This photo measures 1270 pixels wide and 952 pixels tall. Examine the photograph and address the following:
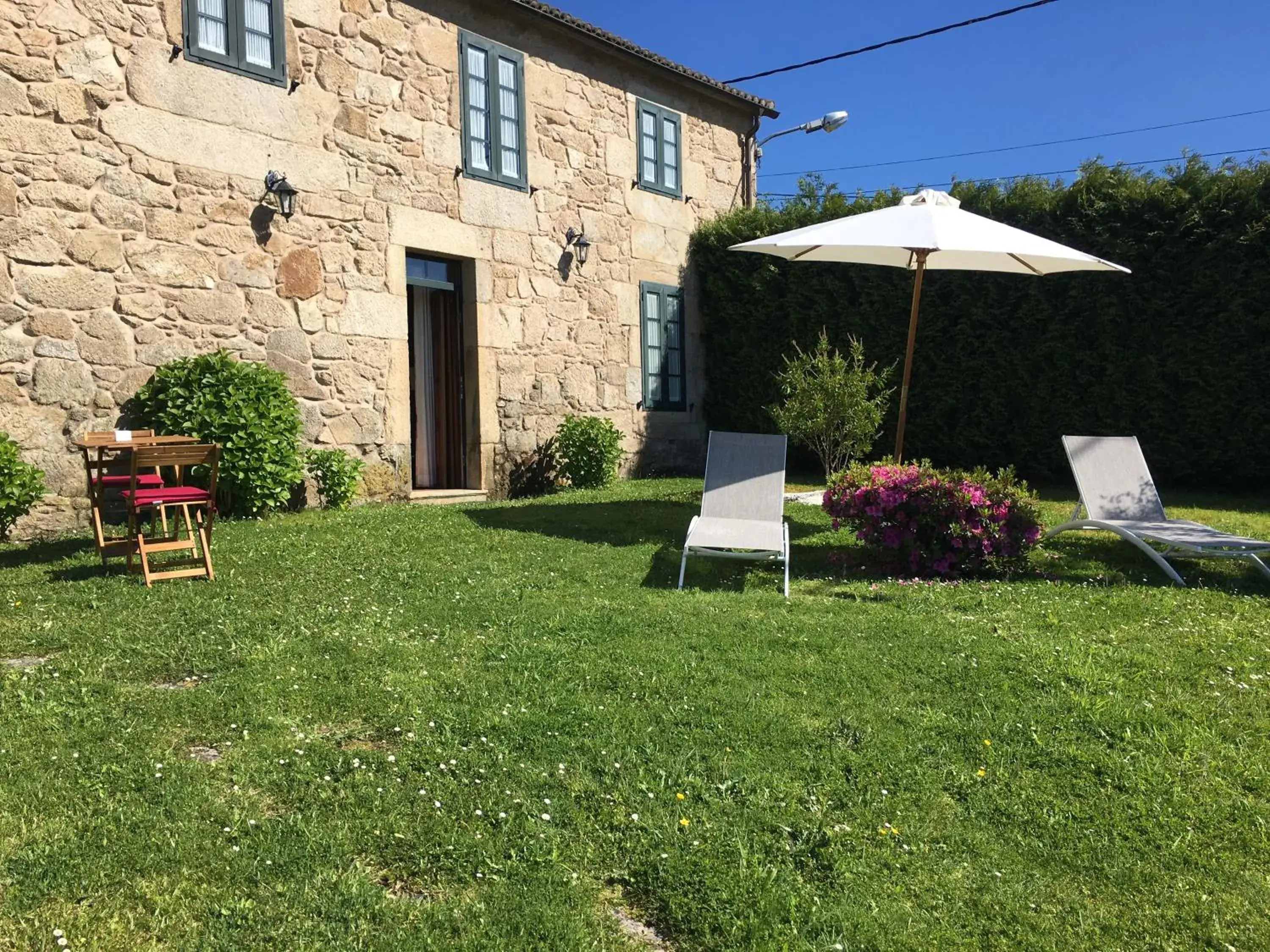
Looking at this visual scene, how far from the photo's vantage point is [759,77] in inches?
567

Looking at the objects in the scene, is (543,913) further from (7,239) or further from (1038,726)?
(7,239)

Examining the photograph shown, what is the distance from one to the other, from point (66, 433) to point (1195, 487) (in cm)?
1114

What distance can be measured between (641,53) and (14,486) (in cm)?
874

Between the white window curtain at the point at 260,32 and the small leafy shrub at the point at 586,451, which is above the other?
the white window curtain at the point at 260,32

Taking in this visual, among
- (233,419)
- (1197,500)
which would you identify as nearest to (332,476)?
(233,419)

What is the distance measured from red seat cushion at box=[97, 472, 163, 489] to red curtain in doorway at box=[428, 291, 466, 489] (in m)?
4.20

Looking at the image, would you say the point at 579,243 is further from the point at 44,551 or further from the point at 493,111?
the point at 44,551

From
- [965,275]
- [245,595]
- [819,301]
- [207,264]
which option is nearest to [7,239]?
[207,264]

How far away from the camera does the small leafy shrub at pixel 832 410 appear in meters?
8.80

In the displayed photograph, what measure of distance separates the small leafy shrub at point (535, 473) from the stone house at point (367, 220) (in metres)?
0.17

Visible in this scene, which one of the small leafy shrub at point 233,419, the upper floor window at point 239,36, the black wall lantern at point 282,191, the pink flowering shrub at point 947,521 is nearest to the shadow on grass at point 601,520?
the pink flowering shrub at point 947,521

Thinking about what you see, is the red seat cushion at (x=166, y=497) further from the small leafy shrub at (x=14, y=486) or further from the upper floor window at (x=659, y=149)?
the upper floor window at (x=659, y=149)

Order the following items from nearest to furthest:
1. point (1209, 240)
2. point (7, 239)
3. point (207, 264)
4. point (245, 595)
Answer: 1. point (245, 595)
2. point (7, 239)
3. point (207, 264)
4. point (1209, 240)

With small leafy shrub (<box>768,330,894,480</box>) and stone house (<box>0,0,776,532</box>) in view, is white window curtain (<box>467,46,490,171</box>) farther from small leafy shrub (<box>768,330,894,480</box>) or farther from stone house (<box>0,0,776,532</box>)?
small leafy shrub (<box>768,330,894,480</box>)
